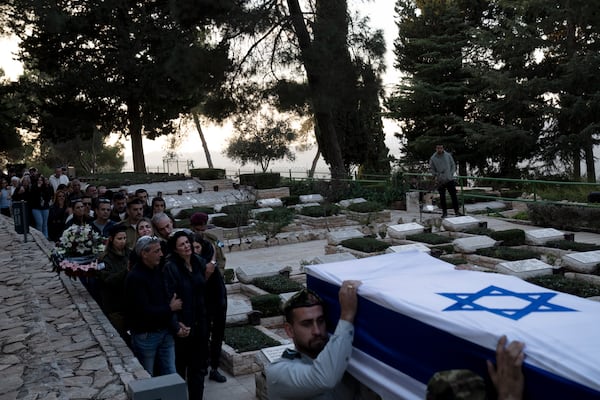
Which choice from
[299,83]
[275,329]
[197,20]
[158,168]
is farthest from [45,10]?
[275,329]

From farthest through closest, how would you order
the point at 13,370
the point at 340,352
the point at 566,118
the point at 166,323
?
1. the point at 566,118
2. the point at 13,370
3. the point at 166,323
4. the point at 340,352

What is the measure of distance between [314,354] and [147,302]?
236 centimetres

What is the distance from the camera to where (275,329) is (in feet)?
24.8

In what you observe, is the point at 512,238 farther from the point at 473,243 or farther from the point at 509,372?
the point at 509,372

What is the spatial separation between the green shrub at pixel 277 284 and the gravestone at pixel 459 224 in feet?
Result: 15.7

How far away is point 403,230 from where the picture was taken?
12617 millimetres

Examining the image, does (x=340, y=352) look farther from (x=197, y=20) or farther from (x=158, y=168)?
(x=158, y=168)

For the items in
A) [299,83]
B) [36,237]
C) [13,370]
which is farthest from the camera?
[299,83]

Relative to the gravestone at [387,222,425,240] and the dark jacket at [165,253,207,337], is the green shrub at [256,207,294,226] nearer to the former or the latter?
the gravestone at [387,222,425,240]

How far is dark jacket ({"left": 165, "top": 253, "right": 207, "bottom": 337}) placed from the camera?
15.8ft

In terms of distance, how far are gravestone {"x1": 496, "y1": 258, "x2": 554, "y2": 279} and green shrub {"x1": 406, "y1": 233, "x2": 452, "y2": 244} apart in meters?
2.36

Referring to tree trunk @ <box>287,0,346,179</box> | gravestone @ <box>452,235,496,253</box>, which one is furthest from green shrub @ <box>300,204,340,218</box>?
tree trunk @ <box>287,0,346,179</box>

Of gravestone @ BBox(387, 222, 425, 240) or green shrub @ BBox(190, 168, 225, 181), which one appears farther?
green shrub @ BBox(190, 168, 225, 181)

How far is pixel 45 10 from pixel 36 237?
18.2 m
